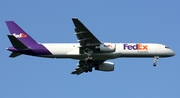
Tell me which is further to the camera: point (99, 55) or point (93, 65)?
point (93, 65)

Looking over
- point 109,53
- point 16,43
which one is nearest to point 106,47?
point 109,53

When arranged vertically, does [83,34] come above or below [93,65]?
above

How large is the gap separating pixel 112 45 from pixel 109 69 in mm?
9169

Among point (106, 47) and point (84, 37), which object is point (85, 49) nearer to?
point (84, 37)

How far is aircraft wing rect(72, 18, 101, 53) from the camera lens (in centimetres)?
7529

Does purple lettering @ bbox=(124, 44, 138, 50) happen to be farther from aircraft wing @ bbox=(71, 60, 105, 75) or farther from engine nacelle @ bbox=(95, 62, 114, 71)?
engine nacelle @ bbox=(95, 62, 114, 71)

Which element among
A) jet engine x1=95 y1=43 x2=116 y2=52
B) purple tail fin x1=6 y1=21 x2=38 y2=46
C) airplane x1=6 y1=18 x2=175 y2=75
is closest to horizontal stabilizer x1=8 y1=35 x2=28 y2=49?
airplane x1=6 y1=18 x2=175 y2=75

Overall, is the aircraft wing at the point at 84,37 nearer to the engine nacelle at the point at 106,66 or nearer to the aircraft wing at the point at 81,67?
the aircraft wing at the point at 81,67

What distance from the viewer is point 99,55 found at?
268ft

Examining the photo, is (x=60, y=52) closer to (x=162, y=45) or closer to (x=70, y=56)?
(x=70, y=56)

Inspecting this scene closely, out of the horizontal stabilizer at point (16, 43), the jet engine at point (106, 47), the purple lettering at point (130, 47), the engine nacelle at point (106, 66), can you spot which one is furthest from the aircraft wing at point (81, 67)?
the horizontal stabilizer at point (16, 43)

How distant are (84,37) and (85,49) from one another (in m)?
3.17

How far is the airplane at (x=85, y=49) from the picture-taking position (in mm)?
79750

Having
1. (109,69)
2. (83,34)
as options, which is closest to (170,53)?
(109,69)
